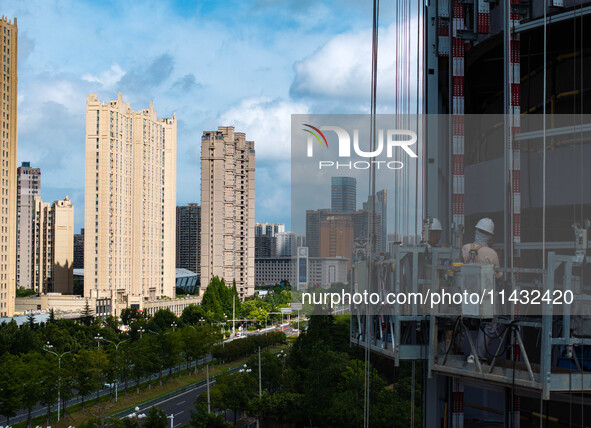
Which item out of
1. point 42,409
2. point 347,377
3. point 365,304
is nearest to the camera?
point 365,304

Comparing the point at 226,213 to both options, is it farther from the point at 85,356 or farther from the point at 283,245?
the point at 85,356

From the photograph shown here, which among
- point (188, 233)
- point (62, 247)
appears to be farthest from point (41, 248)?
point (188, 233)

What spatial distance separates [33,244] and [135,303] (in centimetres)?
2789

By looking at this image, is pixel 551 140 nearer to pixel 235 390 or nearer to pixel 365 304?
pixel 365 304

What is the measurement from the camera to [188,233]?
143 m

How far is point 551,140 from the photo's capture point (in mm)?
13109

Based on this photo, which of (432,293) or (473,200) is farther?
(473,200)

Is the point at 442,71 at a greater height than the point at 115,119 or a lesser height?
lesser

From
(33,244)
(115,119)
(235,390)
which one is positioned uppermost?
→ (115,119)

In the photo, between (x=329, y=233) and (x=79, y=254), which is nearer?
(x=329, y=233)

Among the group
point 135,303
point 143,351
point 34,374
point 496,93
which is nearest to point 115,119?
point 135,303

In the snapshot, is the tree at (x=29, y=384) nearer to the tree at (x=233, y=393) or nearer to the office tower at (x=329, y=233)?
the tree at (x=233, y=393)

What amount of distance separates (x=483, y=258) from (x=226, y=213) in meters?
93.9

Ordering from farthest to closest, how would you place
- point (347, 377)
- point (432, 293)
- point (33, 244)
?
point (33, 244)
point (347, 377)
point (432, 293)
